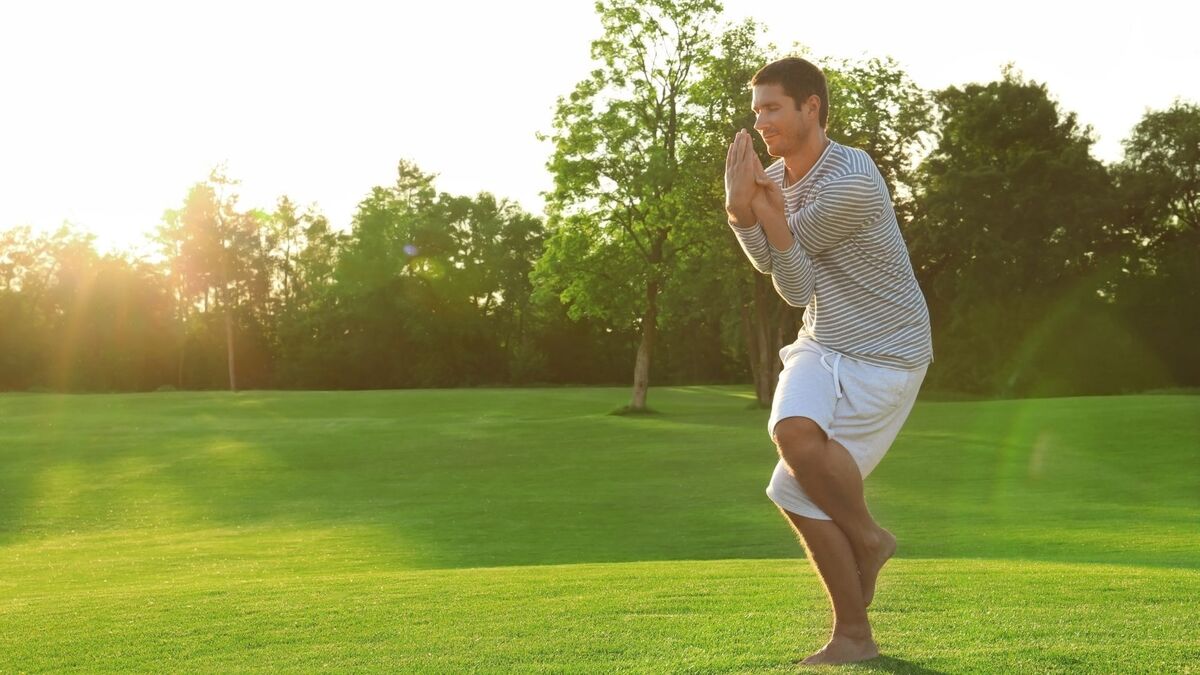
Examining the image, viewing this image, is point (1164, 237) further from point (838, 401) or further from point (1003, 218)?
point (838, 401)

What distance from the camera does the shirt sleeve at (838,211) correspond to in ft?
13.7

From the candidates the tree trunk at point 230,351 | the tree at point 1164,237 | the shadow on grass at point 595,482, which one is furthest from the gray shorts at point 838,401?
the tree trunk at point 230,351

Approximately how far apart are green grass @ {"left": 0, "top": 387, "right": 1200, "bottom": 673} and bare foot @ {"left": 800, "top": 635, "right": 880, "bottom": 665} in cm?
6

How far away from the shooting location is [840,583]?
4.36 metres

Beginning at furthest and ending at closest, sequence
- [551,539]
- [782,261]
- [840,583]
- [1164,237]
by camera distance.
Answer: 1. [1164,237]
2. [551,539]
3. [840,583]
4. [782,261]

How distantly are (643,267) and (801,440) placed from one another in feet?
119

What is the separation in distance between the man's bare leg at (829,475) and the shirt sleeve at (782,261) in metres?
0.48

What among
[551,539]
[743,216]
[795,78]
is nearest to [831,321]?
[743,216]

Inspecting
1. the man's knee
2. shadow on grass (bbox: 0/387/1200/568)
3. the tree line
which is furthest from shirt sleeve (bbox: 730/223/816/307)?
the tree line

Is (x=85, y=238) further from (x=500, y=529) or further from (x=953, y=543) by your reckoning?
(x=953, y=543)

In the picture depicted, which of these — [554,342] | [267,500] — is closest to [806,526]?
[267,500]

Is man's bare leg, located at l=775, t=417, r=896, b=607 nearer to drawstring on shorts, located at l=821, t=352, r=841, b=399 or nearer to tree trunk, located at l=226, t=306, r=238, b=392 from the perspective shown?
drawstring on shorts, located at l=821, t=352, r=841, b=399

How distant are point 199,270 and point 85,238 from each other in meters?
9.80

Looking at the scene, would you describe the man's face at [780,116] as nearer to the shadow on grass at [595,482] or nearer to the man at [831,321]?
the man at [831,321]
